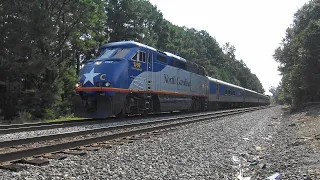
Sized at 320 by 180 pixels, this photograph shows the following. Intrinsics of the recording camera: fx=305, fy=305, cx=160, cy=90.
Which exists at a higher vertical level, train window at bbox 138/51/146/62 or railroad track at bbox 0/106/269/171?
train window at bbox 138/51/146/62

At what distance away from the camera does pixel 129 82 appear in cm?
1420

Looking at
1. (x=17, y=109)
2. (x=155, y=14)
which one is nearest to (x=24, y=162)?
(x=17, y=109)

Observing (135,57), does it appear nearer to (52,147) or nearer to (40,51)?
(52,147)

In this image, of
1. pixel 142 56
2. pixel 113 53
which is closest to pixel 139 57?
pixel 142 56

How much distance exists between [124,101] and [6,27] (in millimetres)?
14027

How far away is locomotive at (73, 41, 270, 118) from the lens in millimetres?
13328

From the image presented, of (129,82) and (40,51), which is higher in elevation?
(40,51)

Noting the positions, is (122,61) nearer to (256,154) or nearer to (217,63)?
(256,154)

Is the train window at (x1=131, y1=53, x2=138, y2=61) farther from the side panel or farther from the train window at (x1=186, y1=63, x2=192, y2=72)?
the train window at (x1=186, y1=63, x2=192, y2=72)

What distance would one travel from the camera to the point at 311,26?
24984mm

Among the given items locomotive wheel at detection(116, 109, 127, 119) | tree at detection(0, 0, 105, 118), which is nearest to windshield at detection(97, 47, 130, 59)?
locomotive wheel at detection(116, 109, 127, 119)

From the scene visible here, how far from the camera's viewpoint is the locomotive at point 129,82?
43.7 feet

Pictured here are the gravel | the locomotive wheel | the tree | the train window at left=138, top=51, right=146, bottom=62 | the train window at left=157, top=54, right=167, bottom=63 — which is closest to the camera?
the gravel

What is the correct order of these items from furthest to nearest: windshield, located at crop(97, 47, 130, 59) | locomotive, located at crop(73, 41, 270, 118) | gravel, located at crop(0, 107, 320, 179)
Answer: windshield, located at crop(97, 47, 130, 59) → locomotive, located at crop(73, 41, 270, 118) → gravel, located at crop(0, 107, 320, 179)
